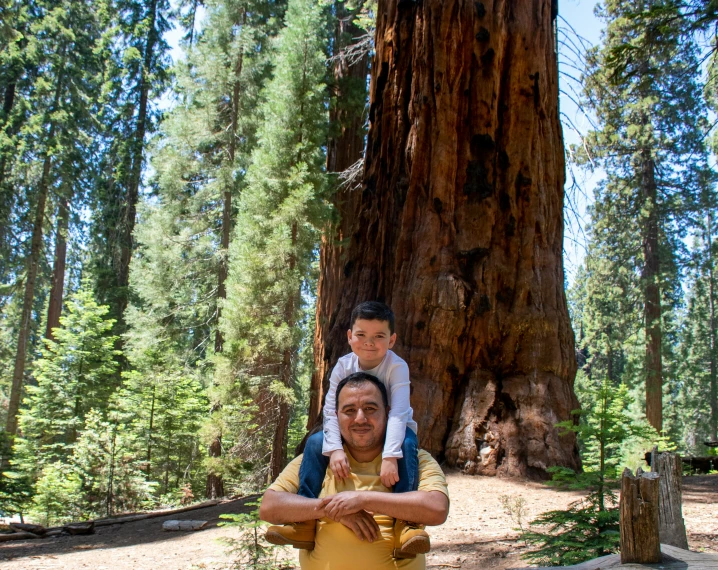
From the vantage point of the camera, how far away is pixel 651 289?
19438 millimetres

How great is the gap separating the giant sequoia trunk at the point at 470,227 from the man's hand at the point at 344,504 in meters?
4.48

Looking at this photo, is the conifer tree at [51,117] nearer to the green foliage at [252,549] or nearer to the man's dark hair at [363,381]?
the green foliage at [252,549]

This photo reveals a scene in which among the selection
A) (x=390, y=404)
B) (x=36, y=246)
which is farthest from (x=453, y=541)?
(x=36, y=246)

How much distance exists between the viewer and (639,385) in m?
33.4

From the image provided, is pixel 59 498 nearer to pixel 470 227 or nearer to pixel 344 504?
pixel 470 227

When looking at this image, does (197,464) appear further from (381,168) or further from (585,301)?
(585,301)

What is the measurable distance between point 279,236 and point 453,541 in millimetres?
7793

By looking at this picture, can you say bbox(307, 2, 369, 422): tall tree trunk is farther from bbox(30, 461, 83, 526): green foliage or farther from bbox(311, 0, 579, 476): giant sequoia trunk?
bbox(30, 461, 83, 526): green foliage

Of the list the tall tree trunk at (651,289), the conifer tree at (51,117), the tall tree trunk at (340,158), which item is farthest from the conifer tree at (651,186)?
the conifer tree at (51,117)

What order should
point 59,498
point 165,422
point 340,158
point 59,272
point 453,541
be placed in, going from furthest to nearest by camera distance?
point 59,272, point 340,158, point 165,422, point 59,498, point 453,541

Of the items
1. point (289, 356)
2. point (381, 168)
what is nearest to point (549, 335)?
point (381, 168)

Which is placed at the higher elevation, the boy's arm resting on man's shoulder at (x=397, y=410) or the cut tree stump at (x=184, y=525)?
the boy's arm resting on man's shoulder at (x=397, y=410)

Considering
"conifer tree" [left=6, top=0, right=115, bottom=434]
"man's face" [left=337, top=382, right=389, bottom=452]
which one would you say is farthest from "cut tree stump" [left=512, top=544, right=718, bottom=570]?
"conifer tree" [left=6, top=0, right=115, bottom=434]

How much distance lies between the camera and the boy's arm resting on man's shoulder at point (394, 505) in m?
2.38
